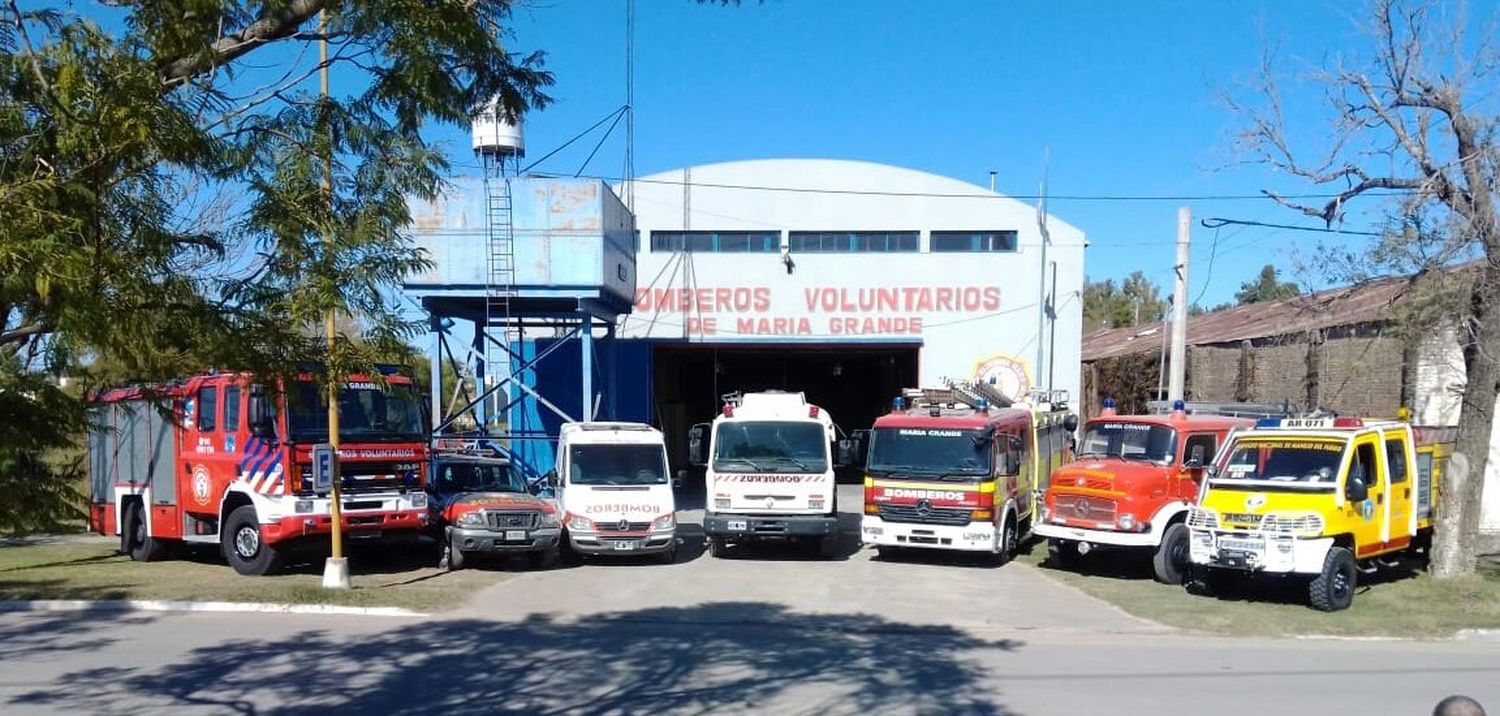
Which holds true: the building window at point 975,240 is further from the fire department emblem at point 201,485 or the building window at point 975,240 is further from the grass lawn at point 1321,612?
the fire department emblem at point 201,485

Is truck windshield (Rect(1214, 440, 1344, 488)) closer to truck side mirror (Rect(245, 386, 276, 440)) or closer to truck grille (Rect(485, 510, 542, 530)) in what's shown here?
truck grille (Rect(485, 510, 542, 530))

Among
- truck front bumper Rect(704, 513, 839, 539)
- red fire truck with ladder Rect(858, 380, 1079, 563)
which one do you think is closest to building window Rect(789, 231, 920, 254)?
red fire truck with ladder Rect(858, 380, 1079, 563)

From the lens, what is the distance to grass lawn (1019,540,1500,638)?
1314cm

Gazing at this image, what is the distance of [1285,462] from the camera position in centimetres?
1536

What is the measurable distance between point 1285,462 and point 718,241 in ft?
62.1

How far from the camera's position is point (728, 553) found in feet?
67.6

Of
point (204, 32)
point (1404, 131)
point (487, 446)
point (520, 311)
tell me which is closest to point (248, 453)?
point (487, 446)

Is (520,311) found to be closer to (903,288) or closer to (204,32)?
(903,288)

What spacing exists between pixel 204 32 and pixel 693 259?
26.6 metres

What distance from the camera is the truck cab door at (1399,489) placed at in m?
15.6

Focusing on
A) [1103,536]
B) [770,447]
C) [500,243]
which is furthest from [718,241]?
[1103,536]

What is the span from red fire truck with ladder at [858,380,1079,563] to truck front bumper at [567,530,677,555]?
347cm

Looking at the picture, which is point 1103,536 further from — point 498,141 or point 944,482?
point 498,141

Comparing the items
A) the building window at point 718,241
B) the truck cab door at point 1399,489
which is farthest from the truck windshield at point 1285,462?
the building window at point 718,241
